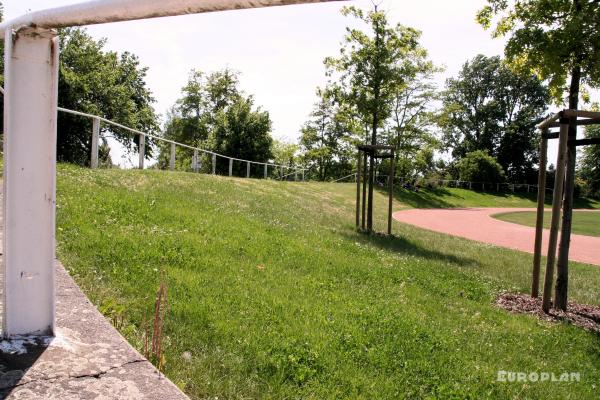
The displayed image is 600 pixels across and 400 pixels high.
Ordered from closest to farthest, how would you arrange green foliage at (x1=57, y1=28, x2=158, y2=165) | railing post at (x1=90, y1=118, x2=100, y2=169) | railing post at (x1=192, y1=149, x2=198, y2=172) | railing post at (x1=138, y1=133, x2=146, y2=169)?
railing post at (x1=90, y1=118, x2=100, y2=169), railing post at (x1=138, y1=133, x2=146, y2=169), green foliage at (x1=57, y1=28, x2=158, y2=165), railing post at (x1=192, y1=149, x2=198, y2=172)

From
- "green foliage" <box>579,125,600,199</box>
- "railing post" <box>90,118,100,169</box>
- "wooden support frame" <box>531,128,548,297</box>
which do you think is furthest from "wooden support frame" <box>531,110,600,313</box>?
"green foliage" <box>579,125,600,199</box>

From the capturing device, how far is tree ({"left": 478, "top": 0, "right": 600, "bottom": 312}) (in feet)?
20.6

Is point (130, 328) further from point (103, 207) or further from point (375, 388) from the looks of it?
point (103, 207)

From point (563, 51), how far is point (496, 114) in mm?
67037

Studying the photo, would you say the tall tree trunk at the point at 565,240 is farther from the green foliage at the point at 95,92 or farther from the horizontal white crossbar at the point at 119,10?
the green foliage at the point at 95,92

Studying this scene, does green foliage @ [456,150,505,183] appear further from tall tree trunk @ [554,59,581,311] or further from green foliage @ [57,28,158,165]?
tall tree trunk @ [554,59,581,311]

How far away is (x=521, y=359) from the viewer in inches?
166

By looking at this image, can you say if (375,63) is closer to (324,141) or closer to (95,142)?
(95,142)

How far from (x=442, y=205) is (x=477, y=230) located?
58.9ft

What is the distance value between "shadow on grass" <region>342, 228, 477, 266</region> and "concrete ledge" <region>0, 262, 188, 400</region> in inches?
315

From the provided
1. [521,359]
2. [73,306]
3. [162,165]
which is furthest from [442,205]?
[73,306]

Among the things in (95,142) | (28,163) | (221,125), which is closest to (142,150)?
(95,142)

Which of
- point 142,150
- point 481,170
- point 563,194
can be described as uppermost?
point 481,170

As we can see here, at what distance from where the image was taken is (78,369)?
2.05 meters
